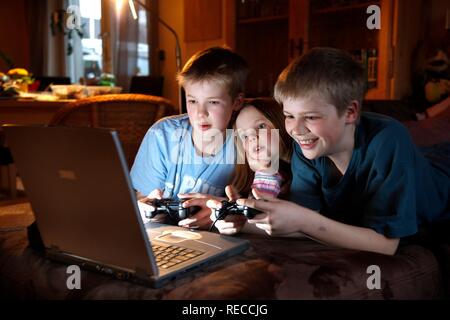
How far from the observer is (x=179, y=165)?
1.34m

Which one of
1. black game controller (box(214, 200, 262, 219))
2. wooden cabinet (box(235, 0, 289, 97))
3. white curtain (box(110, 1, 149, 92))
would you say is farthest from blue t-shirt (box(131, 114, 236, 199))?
white curtain (box(110, 1, 149, 92))

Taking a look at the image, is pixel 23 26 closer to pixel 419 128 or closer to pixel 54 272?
pixel 419 128

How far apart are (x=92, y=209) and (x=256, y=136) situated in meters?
0.64

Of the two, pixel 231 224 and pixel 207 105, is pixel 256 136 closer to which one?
pixel 207 105

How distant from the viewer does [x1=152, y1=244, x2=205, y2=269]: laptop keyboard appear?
0.71 m

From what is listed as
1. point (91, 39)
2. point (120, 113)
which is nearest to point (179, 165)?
point (120, 113)

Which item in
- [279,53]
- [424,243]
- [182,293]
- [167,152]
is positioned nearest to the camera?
[182,293]

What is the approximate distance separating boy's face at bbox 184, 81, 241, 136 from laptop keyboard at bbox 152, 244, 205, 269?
1.76 feet

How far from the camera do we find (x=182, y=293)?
0.63m

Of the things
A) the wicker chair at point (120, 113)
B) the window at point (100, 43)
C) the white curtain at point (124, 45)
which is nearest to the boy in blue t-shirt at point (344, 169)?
the wicker chair at point (120, 113)

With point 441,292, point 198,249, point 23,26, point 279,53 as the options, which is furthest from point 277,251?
point 23,26

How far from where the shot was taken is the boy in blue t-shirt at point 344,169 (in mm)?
873

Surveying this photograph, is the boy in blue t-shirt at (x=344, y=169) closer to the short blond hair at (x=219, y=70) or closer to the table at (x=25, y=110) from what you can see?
the short blond hair at (x=219, y=70)
